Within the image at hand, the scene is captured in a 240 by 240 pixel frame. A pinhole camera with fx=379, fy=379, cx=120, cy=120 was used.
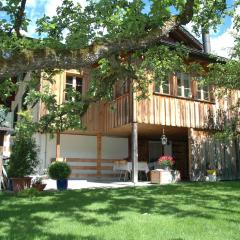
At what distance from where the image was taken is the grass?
5.95 metres

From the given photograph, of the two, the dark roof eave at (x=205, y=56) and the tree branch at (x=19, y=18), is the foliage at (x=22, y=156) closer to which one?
the tree branch at (x=19, y=18)

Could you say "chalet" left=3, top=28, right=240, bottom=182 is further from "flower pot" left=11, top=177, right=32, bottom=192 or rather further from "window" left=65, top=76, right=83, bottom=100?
"flower pot" left=11, top=177, right=32, bottom=192

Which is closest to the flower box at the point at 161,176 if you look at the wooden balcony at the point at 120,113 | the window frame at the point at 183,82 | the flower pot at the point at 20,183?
the wooden balcony at the point at 120,113

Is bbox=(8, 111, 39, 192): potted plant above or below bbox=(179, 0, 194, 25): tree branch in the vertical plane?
below

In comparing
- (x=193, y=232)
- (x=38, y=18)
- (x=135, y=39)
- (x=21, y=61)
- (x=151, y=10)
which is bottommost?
(x=193, y=232)

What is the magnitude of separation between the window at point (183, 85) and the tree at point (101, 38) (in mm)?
2724

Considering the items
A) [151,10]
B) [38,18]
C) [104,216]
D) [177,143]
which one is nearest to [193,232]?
[104,216]

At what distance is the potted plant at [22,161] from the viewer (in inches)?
486

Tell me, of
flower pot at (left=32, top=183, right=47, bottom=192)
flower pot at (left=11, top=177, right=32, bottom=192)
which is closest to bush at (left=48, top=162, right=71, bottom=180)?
flower pot at (left=32, top=183, right=47, bottom=192)

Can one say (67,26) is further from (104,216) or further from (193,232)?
(193,232)

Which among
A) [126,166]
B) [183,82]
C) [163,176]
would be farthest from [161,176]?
[183,82]

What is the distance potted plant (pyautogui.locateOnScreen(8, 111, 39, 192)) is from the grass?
1.77 meters

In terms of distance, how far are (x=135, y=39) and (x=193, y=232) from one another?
10.9ft

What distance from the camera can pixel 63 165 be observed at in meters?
13.6
